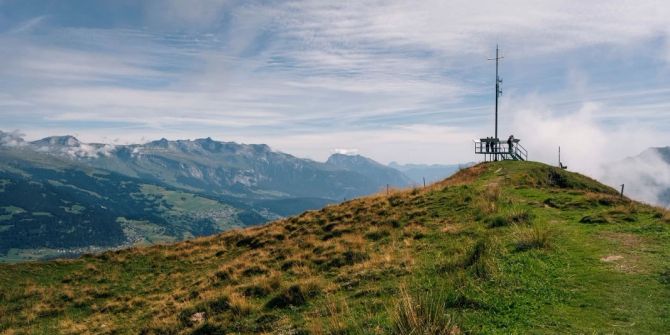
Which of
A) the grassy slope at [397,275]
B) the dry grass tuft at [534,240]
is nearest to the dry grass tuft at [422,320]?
the grassy slope at [397,275]

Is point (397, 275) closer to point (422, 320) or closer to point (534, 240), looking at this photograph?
point (534, 240)

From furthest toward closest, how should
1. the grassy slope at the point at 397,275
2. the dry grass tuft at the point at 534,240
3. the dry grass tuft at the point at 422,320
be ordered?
the dry grass tuft at the point at 534,240, the grassy slope at the point at 397,275, the dry grass tuft at the point at 422,320

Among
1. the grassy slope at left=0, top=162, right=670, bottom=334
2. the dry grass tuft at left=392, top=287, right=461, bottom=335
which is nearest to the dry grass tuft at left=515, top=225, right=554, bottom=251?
the grassy slope at left=0, top=162, right=670, bottom=334

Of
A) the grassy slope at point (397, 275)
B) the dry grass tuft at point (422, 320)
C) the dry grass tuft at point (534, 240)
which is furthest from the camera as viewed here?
the dry grass tuft at point (534, 240)

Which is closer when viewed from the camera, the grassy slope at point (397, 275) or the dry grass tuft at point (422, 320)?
the dry grass tuft at point (422, 320)

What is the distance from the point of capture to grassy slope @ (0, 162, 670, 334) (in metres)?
10.4

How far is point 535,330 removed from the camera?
9.16m

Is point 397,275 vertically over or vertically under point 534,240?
under

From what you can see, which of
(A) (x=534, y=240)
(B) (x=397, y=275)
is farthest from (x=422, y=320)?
(A) (x=534, y=240)

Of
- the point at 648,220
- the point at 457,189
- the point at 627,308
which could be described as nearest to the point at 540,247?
the point at 627,308

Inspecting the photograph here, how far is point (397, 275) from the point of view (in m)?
15.7

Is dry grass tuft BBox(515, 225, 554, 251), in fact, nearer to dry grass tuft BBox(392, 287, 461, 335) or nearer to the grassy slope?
the grassy slope

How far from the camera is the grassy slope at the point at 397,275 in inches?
410

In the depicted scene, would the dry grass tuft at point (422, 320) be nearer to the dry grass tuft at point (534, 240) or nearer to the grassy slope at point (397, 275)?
the grassy slope at point (397, 275)
